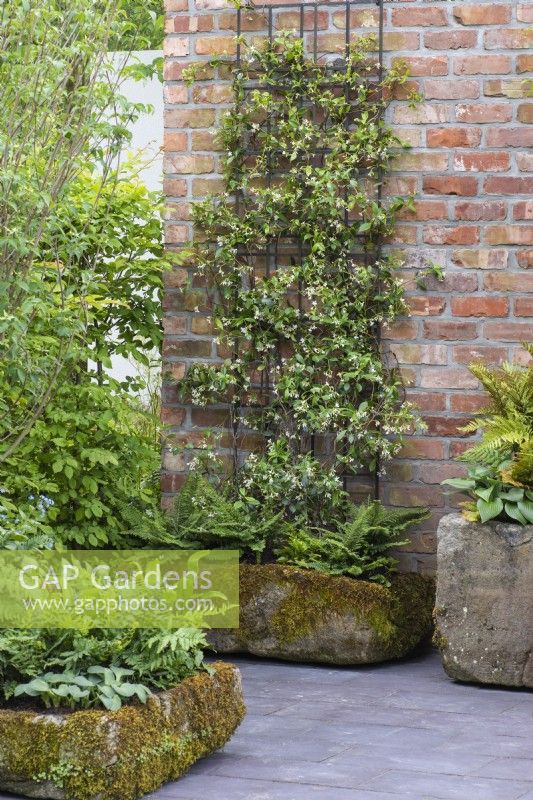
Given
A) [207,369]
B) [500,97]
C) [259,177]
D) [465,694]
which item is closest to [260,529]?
[207,369]

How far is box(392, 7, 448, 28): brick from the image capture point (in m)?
5.39

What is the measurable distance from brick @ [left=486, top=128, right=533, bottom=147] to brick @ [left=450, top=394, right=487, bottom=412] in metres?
1.08

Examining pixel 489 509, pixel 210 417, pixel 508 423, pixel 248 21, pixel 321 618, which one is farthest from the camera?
pixel 210 417

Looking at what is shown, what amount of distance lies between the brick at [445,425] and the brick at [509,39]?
62.5 inches

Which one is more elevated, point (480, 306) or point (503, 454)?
point (480, 306)

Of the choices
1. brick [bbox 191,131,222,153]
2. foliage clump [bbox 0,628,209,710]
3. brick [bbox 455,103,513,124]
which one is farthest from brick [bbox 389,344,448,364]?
foliage clump [bbox 0,628,209,710]

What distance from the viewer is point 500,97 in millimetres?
5340

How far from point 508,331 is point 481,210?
20.9 inches

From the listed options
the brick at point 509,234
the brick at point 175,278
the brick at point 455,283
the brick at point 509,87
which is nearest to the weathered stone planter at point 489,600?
the brick at point 455,283

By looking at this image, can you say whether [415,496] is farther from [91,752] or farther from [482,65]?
[91,752]

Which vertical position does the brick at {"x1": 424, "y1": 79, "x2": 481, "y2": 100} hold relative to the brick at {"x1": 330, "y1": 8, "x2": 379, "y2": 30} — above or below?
below

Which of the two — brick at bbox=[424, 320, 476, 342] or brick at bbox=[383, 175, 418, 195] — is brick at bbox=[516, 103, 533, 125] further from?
brick at bbox=[424, 320, 476, 342]

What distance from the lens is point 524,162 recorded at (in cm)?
532

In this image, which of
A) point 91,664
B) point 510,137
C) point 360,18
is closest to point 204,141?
point 360,18
